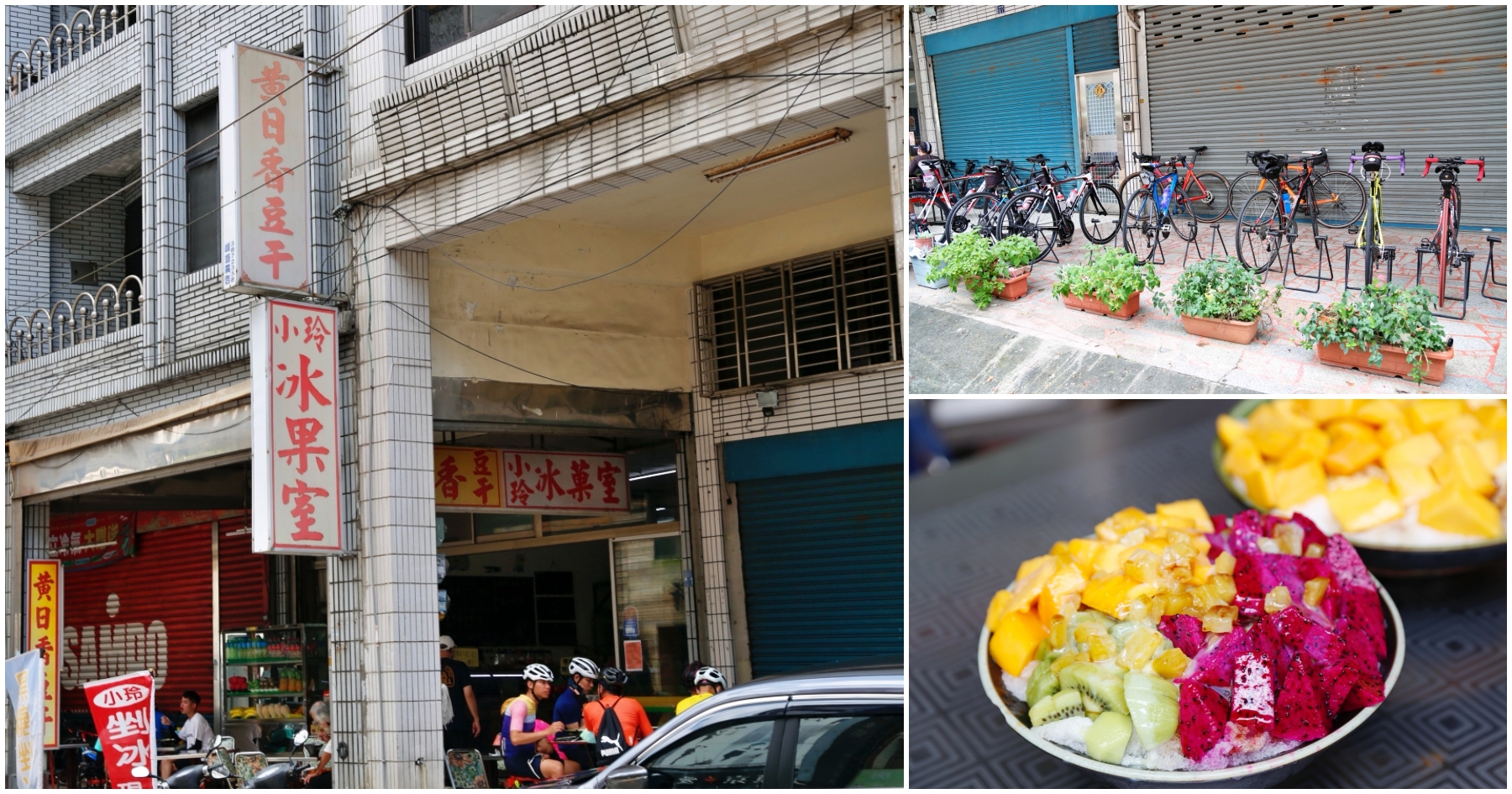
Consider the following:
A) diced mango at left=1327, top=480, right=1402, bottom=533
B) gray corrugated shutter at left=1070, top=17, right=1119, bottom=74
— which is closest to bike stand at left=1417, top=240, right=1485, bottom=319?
gray corrugated shutter at left=1070, top=17, right=1119, bottom=74

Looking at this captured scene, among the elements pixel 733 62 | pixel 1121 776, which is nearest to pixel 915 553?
pixel 1121 776

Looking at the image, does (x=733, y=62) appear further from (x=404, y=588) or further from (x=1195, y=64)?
(x=404, y=588)

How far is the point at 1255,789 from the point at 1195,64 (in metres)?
5.55

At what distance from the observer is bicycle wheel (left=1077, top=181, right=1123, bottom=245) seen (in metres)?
7.32

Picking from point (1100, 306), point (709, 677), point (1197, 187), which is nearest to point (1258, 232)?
point (1197, 187)

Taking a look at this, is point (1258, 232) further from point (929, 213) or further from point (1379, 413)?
point (1379, 413)

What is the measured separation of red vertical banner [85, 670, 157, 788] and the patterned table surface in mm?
6895

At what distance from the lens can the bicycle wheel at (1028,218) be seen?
7488 millimetres

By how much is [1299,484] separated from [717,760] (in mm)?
2251

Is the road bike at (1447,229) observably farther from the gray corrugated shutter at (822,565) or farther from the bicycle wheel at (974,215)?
the gray corrugated shutter at (822,565)

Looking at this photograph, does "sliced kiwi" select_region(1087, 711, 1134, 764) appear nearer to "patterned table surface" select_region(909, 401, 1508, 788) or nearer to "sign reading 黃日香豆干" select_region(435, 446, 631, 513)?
"patterned table surface" select_region(909, 401, 1508, 788)

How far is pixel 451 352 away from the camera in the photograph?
8477 mm

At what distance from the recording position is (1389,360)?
5.35m

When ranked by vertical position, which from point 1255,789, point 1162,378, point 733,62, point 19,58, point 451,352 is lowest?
point 1255,789
